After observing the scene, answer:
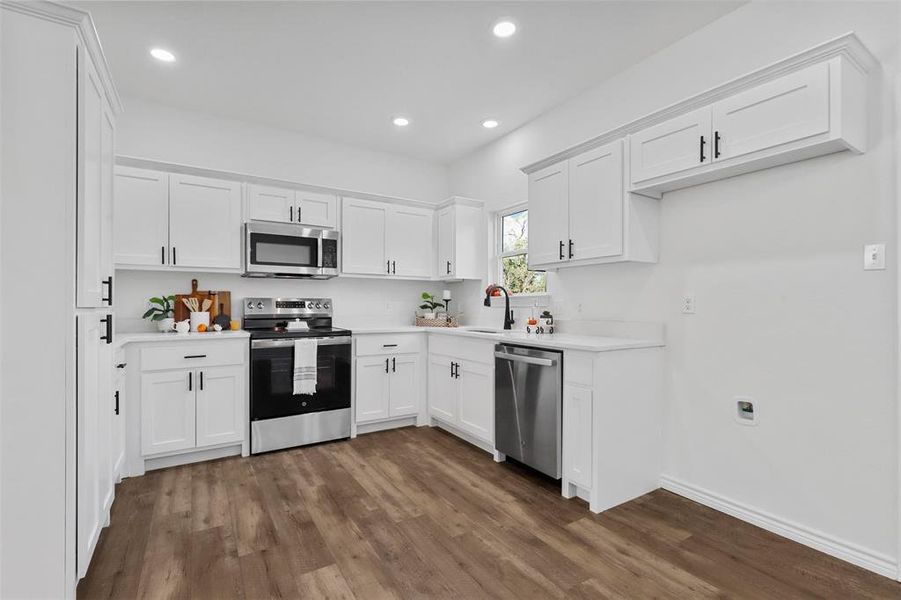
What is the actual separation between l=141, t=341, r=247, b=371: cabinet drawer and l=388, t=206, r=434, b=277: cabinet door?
168cm

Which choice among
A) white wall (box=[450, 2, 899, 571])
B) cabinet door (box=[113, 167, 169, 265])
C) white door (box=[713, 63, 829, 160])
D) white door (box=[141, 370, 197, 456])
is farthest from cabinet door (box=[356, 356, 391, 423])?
white door (box=[713, 63, 829, 160])

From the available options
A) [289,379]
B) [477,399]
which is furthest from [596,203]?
[289,379]

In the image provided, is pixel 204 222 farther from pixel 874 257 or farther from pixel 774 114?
pixel 874 257

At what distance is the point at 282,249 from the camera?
3865 millimetres

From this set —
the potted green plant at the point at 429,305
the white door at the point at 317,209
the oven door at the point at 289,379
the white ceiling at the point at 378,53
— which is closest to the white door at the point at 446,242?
the potted green plant at the point at 429,305

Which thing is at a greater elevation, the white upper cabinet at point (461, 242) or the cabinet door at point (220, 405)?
the white upper cabinet at point (461, 242)

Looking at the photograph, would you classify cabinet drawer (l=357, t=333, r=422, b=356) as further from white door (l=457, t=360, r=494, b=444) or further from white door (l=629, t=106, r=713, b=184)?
white door (l=629, t=106, r=713, b=184)

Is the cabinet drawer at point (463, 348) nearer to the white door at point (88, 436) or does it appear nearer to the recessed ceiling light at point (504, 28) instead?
the recessed ceiling light at point (504, 28)

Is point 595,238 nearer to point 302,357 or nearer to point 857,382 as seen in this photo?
point 857,382

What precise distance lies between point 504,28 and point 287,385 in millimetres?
2967

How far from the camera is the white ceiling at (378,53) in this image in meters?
2.56

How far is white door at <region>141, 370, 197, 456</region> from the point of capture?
3.05 metres

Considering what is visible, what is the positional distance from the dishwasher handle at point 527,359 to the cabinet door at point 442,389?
77 centimetres

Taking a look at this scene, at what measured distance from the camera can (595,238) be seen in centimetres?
298
